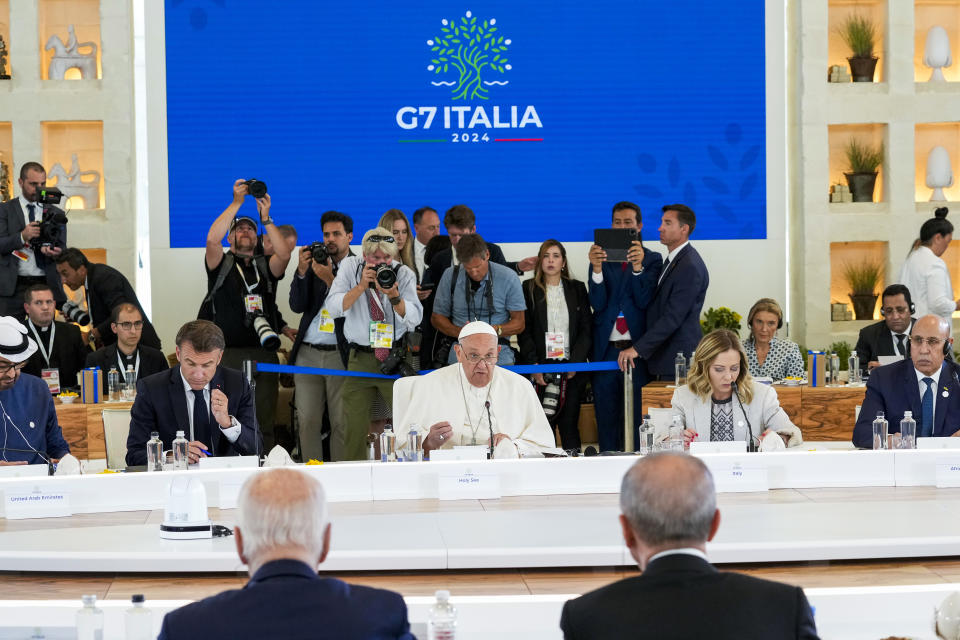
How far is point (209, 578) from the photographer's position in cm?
315

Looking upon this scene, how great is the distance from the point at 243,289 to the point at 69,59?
2714mm

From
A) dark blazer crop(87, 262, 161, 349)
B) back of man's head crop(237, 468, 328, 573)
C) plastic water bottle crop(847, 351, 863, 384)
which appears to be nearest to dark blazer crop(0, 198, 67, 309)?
dark blazer crop(87, 262, 161, 349)

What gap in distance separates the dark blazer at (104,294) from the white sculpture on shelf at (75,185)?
1.24 metres

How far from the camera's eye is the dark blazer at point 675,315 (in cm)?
694

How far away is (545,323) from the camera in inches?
279

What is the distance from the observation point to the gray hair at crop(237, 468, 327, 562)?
2.08 m

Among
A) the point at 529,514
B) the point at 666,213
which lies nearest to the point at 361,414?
the point at 666,213

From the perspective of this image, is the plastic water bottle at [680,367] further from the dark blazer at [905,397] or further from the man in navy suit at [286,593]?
the man in navy suit at [286,593]

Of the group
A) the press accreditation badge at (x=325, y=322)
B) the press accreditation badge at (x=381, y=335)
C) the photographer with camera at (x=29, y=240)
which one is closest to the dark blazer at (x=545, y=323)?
the press accreditation badge at (x=381, y=335)

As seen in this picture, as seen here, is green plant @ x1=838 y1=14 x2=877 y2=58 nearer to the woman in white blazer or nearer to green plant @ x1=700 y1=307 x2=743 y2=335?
green plant @ x1=700 y1=307 x2=743 y2=335

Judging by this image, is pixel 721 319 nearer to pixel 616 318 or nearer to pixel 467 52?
pixel 616 318

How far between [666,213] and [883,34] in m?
3.01

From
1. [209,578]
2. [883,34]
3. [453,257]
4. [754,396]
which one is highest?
[883,34]

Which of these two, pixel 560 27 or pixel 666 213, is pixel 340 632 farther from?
pixel 560 27
